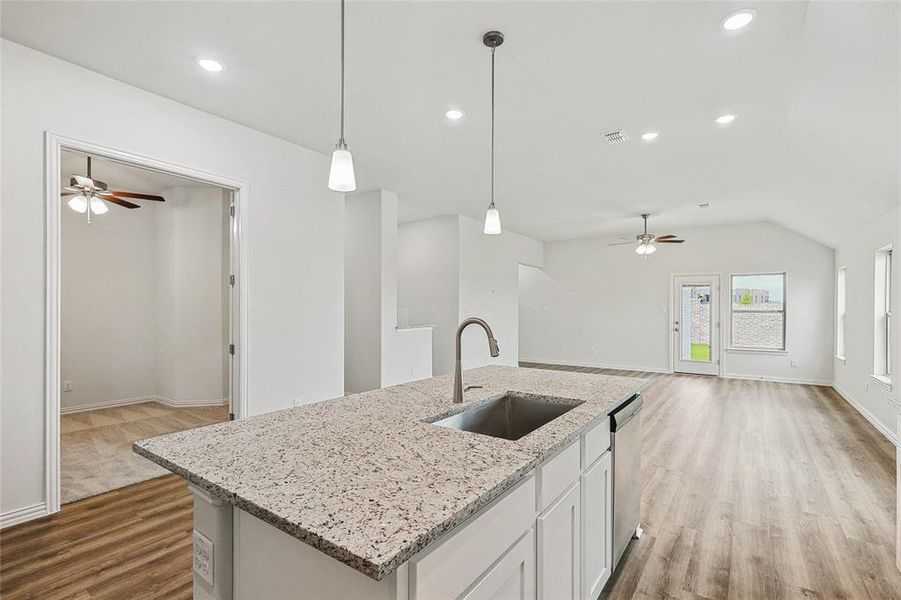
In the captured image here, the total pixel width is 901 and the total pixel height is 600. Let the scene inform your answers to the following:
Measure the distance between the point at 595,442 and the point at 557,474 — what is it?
43 cm

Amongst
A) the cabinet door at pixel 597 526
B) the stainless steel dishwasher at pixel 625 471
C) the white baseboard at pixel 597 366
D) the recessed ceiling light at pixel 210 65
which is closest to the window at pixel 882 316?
the white baseboard at pixel 597 366

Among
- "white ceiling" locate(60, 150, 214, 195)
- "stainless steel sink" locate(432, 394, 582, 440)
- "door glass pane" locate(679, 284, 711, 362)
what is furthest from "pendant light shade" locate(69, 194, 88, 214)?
"door glass pane" locate(679, 284, 711, 362)

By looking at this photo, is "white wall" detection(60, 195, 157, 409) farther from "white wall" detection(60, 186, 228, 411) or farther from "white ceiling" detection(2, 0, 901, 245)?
"white ceiling" detection(2, 0, 901, 245)

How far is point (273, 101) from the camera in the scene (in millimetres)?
3150

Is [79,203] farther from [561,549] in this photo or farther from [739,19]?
[739,19]

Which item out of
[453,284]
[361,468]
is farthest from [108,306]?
[361,468]

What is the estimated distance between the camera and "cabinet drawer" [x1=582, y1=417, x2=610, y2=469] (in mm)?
1662

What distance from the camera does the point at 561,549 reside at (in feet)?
4.81

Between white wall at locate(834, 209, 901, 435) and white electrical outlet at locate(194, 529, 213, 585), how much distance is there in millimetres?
5733

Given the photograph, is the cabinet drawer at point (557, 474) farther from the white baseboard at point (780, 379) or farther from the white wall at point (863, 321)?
the white baseboard at point (780, 379)

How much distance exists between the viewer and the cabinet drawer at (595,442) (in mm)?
1662

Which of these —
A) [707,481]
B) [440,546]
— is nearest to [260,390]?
[440,546]

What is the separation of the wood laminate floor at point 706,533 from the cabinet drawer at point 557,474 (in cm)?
93

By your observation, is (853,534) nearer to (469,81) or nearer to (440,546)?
(440,546)
